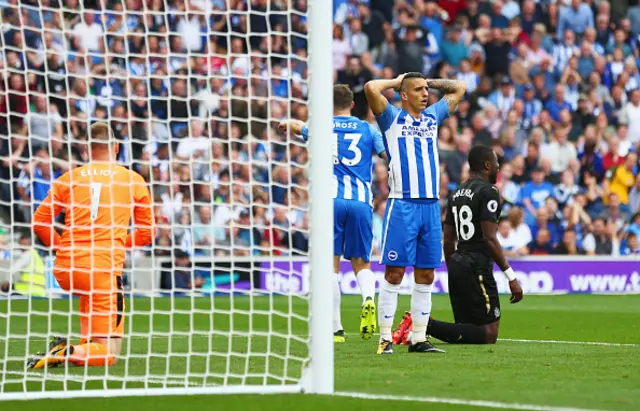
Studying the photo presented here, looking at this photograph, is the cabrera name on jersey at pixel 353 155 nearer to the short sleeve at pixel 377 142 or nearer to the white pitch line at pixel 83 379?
the short sleeve at pixel 377 142

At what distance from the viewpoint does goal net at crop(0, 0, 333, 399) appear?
24.2ft

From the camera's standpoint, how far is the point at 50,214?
908cm

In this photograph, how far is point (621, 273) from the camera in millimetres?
19734

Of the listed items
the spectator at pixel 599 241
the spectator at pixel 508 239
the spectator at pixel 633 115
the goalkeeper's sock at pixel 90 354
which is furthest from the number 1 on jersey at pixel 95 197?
the spectator at pixel 633 115

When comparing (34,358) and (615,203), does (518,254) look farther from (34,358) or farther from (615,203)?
(34,358)

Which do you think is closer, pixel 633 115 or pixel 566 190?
pixel 566 190

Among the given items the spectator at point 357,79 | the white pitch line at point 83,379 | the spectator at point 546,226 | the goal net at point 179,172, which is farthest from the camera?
the spectator at point 357,79

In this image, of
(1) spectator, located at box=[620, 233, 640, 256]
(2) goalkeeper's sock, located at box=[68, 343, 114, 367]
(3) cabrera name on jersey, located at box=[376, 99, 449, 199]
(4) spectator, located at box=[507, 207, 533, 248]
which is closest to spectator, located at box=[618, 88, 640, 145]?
(1) spectator, located at box=[620, 233, 640, 256]

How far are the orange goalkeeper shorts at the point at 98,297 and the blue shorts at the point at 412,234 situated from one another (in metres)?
2.17

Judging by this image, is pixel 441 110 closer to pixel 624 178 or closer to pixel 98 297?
pixel 98 297

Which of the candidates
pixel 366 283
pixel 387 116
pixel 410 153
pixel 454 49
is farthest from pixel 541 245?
pixel 387 116

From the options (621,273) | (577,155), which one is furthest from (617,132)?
(621,273)

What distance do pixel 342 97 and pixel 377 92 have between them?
5.30 ft

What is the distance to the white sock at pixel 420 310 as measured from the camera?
32.4 ft
